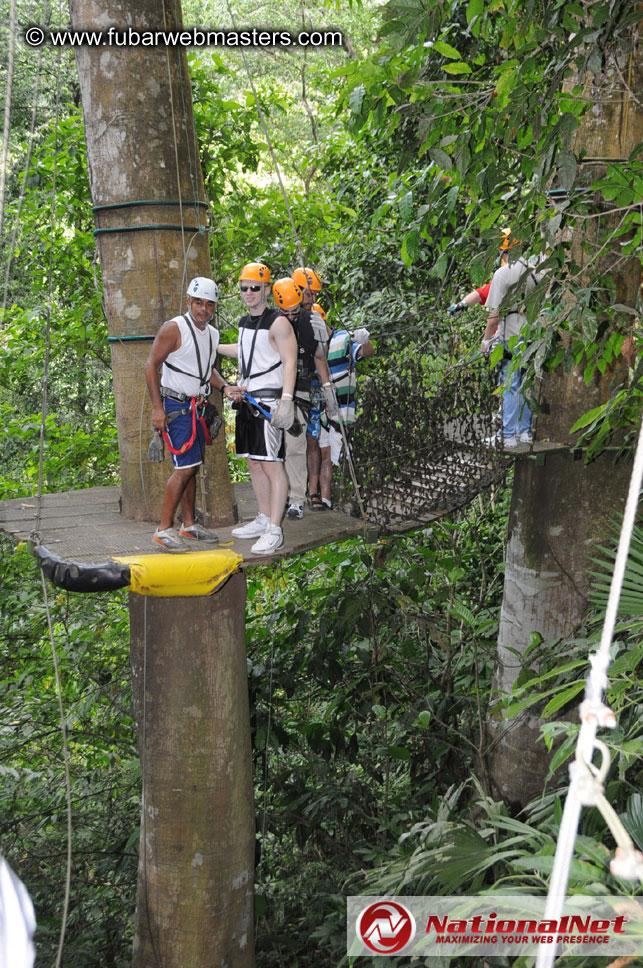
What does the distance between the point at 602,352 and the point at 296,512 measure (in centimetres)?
148

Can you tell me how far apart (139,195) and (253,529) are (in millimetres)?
1340

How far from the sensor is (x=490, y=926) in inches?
76.4

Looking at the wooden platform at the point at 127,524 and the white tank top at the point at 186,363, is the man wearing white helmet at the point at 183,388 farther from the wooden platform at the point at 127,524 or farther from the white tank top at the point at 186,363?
the wooden platform at the point at 127,524

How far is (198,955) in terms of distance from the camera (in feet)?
10.3

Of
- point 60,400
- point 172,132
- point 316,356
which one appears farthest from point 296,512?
point 60,400

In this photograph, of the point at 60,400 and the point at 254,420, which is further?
the point at 60,400

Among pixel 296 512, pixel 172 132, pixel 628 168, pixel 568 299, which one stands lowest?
pixel 296 512

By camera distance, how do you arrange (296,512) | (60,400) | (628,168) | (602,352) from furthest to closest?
1. (60,400)
2. (296,512)
3. (602,352)
4. (628,168)

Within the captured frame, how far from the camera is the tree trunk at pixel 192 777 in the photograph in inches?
119

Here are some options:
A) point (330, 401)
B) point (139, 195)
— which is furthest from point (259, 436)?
point (139, 195)

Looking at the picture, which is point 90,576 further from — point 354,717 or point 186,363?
point 354,717

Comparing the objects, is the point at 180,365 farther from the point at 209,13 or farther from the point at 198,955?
the point at 209,13

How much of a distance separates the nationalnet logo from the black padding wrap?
3.99ft

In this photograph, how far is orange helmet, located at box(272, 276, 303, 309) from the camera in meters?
3.54
